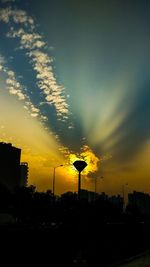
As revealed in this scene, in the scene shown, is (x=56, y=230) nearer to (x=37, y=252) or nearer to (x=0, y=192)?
(x=37, y=252)

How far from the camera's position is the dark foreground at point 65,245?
1510 cm

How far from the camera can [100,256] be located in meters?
21.6

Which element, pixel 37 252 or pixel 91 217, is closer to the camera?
pixel 37 252

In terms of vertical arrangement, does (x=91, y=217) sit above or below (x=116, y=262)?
above

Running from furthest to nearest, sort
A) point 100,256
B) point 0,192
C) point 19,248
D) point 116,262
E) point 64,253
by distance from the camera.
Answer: point 0,192 < point 116,262 < point 100,256 < point 64,253 < point 19,248

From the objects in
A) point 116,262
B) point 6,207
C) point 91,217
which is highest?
point 6,207

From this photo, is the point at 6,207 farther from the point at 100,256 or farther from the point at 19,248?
the point at 19,248

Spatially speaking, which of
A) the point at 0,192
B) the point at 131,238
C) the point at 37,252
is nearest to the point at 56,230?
the point at 37,252

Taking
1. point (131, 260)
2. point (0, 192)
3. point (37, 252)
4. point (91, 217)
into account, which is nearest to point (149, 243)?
point (131, 260)

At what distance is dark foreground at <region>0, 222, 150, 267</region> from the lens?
15.1 meters

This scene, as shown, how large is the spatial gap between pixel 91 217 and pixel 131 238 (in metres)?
7.11

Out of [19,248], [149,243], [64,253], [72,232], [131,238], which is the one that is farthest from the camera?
[149,243]

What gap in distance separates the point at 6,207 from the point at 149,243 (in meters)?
60.6

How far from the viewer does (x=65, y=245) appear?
18.3 meters
